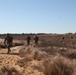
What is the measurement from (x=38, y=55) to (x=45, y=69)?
6014 mm

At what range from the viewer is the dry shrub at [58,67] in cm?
1119

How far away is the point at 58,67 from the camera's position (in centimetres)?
1151

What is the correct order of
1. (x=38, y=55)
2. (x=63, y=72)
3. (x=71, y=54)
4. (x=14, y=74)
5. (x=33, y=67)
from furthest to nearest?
1. (x=71, y=54)
2. (x=38, y=55)
3. (x=33, y=67)
4. (x=14, y=74)
5. (x=63, y=72)

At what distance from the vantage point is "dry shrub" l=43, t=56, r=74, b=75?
36.7ft

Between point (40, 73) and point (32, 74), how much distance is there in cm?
42

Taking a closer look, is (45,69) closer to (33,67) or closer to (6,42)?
(33,67)

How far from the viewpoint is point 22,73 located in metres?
12.6

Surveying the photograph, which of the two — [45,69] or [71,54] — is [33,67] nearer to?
[45,69]

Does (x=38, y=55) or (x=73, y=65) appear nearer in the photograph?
(x=73, y=65)

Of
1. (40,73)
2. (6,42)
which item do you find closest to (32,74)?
(40,73)

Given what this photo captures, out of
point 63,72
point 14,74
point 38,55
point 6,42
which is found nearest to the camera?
point 63,72

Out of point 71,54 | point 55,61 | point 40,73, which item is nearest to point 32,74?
point 40,73

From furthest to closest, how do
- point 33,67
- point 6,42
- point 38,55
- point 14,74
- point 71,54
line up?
point 6,42, point 71,54, point 38,55, point 33,67, point 14,74

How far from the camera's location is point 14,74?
38.9ft
